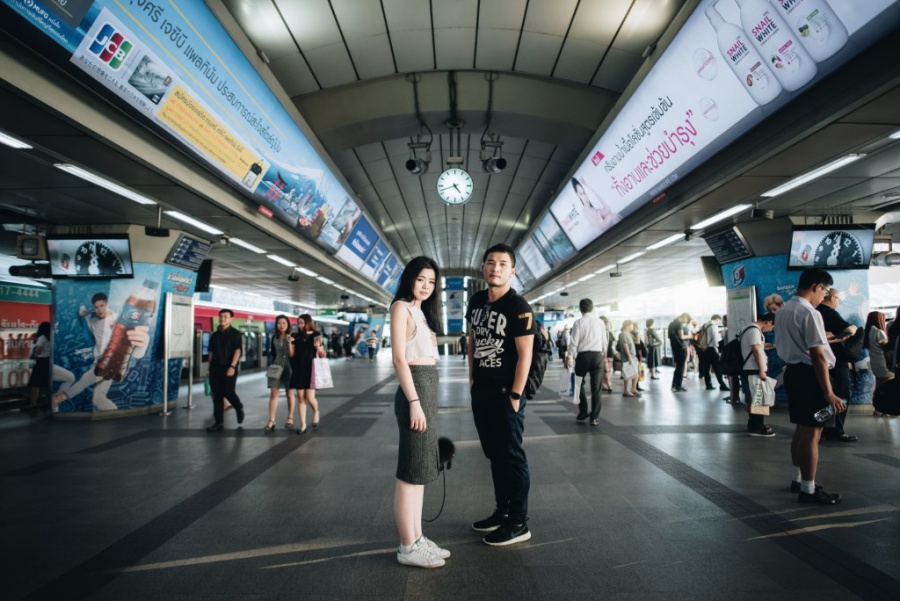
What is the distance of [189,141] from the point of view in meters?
5.18

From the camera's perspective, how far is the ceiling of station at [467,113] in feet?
15.4

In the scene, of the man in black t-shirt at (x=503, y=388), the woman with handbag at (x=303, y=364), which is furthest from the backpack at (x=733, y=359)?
the woman with handbag at (x=303, y=364)

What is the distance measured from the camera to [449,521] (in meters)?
3.37

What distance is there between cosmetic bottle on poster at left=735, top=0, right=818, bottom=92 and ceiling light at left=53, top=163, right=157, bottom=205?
7.13 meters

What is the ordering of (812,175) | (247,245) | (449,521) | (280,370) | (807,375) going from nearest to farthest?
(449,521) → (807,375) → (812,175) → (280,370) → (247,245)

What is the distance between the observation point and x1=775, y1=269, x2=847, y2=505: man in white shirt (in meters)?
3.61

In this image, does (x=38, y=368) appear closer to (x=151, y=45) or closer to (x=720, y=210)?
(x=151, y=45)

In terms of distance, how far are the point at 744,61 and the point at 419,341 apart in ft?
14.1

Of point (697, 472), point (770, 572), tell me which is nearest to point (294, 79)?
point (697, 472)

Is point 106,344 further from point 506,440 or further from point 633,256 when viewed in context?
point 633,256

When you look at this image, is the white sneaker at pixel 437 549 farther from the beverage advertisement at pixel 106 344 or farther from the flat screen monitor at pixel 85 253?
the flat screen monitor at pixel 85 253

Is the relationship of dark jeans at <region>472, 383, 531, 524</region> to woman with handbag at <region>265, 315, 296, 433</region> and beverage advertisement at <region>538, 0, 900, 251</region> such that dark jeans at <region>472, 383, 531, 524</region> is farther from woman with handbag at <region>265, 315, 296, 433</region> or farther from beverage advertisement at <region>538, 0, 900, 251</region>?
woman with handbag at <region>265, 315, 296, 433</region>

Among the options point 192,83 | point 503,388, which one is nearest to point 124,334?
point 192,83

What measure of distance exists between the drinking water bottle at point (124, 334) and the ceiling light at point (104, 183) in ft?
8.24
